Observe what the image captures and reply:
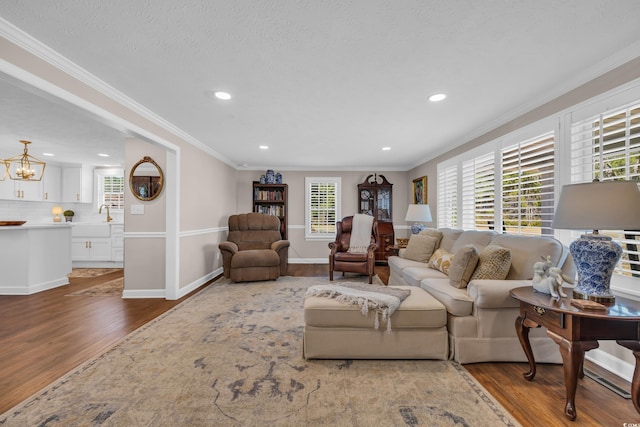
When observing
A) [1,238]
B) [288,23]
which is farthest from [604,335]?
[1,238]

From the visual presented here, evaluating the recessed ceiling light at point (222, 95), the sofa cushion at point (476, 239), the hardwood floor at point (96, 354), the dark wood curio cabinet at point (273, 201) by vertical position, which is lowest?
the hardwood floor at point (96, 354)

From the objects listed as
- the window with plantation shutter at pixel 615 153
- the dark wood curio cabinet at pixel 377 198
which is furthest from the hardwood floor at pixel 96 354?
the dark wood curio cabinet at pixel 377 198

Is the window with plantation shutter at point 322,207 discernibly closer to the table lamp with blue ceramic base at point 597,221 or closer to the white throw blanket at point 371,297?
the white throw blanket at point 371,297

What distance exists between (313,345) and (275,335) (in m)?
0.60

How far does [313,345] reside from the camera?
2.18 meters

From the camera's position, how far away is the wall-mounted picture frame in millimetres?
5562

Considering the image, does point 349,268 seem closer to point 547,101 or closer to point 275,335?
point 275,335

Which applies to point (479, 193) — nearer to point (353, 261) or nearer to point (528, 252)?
point (528, 252)

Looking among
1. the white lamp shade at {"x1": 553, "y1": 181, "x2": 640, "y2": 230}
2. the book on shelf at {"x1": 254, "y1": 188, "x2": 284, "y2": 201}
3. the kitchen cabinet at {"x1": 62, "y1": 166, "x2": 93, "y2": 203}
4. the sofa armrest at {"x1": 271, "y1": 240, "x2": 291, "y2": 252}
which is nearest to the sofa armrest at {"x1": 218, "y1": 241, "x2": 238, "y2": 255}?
the sofa armrest at {"x1": 271, "y1": 240, "x2": 291, "y2": 252}

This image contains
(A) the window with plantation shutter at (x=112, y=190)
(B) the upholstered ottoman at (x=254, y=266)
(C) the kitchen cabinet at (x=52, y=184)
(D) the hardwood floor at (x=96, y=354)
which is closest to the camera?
→ (D) the hardwood floor at (x=96, y=354)

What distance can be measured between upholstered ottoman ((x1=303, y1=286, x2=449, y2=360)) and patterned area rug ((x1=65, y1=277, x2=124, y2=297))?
11.3 ft

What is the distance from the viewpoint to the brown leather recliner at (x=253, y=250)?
15.1 feet

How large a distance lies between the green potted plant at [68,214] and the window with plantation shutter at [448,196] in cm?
807

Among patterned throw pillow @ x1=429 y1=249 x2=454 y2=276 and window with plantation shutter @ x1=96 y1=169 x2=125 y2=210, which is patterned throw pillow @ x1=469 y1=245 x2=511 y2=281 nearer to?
patterned throw pillow @ x1=429 y1=249 x2=454 y2=276
